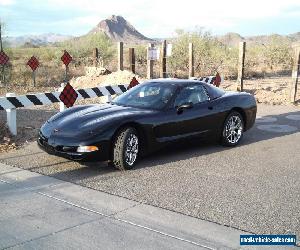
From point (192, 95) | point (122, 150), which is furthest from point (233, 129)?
point (122, 150)

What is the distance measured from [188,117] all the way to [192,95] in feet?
1.75

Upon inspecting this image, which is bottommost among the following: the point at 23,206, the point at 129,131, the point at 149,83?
the point at 23,206

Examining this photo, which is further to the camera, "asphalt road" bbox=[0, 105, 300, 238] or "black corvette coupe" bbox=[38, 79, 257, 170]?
"black corvette coupe" bbox=[38, 79, 257, 170]

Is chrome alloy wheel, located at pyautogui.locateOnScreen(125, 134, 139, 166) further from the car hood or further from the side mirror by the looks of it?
the side mirror

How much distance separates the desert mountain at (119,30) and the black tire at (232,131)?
142471 mm

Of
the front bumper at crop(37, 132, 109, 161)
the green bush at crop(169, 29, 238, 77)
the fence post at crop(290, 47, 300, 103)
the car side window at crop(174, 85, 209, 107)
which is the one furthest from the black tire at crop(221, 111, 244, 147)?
the green bush at crop(169, 29, 238, 77)

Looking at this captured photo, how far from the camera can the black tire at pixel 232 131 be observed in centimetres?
930

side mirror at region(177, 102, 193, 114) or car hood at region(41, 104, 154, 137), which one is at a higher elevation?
side mirror at region(177, 102, 193, 114)

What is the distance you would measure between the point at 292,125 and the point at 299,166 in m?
4.13

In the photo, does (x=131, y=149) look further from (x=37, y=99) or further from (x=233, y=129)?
(x=37, y=99)

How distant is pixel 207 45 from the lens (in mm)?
28359

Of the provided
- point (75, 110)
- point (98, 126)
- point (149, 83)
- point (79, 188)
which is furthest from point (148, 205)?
point (149, 83)

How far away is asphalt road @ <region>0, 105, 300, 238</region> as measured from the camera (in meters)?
5.64

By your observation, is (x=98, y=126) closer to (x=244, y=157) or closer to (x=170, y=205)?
(x=170, y=205)
